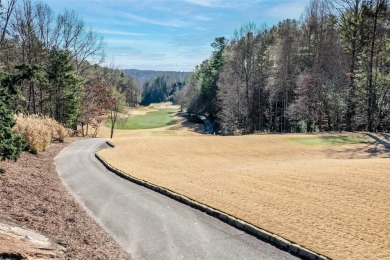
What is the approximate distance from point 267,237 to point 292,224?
3.57 ft

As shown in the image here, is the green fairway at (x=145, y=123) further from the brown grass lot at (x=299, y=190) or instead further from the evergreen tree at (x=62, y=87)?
the brown grass lot at (x=299, y=190)

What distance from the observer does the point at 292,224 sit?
9.89 meters

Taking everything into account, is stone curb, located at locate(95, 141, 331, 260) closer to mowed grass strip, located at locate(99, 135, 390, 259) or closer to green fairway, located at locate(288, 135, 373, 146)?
mowed grass strip, located at locate(99, 135, 390, 259)

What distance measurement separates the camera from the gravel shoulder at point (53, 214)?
869 cm

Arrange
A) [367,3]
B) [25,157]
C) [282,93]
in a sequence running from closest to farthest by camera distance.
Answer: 1. [25,157]
2. [367,3]
3. [282,93]

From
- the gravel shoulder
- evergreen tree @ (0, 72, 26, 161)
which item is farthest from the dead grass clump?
evergreen tree @ (0, 72, 26, 161)

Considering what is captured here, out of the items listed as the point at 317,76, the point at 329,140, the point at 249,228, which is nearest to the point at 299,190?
the point at 249,228

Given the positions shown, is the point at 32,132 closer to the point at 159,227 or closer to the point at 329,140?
the point at 159,227

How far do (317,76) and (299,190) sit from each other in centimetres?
3486

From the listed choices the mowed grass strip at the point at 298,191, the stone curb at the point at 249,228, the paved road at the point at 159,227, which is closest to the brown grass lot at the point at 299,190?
the mowed grass strip at the point at 298,191

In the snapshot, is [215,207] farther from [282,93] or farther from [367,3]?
[282,93]

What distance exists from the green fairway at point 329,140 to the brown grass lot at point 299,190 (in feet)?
5.30

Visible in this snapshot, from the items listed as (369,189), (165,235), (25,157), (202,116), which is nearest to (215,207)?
(165,235)

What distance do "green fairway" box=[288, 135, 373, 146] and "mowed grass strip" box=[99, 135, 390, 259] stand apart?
5.85ft
